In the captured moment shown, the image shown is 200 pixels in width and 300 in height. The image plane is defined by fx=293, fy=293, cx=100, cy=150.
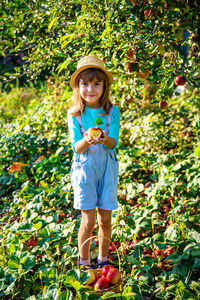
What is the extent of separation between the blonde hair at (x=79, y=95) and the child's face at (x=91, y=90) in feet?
0.08

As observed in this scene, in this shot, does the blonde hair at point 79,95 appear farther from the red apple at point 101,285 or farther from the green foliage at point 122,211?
the red apple at point 101,285

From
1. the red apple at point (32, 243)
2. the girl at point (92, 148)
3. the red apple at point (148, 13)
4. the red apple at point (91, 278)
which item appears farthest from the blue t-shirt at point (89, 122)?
the red apple at point (32, 243)

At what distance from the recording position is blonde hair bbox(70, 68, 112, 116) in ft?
5.83

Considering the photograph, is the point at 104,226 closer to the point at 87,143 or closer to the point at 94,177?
the point at 94,177

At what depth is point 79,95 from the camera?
6.11 feet

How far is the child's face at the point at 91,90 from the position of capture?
69.6 inches

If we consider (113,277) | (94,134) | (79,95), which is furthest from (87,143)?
(113,277)

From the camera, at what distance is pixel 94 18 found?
2064 mm

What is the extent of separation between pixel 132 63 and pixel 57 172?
1.66 m

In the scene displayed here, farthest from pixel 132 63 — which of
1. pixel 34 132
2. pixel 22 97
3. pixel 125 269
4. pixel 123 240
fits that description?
pixel 22 97

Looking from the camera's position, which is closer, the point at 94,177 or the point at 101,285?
the point at 101,285

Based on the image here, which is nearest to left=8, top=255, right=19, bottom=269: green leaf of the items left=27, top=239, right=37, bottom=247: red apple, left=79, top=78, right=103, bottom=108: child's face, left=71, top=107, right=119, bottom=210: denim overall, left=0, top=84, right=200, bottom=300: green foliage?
left=0, top=84, right=200, bottom=300: green foliage

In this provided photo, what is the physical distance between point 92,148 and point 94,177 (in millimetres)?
181

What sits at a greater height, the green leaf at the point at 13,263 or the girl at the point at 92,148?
the girl at the point at 92,148
